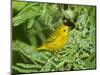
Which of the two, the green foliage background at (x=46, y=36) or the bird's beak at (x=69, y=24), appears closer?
the green foliage background at (x=46, y=36)

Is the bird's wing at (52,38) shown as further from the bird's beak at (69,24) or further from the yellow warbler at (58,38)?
the bird's beak at (69,24)

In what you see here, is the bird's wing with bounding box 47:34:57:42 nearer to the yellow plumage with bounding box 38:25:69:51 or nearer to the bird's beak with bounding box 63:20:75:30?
the yellow plumage with bounding box 38:25:69:51

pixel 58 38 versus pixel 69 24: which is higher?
pixel 69 24

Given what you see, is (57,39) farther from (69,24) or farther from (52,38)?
(69,24)

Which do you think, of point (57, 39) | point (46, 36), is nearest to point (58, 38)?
point (57, 39)

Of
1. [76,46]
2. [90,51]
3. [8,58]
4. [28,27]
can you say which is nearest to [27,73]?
[8,58]

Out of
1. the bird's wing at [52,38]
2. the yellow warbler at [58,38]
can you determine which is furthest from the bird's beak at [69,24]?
the bird's wing at [52,38]

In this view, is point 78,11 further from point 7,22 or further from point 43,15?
point 7,22
